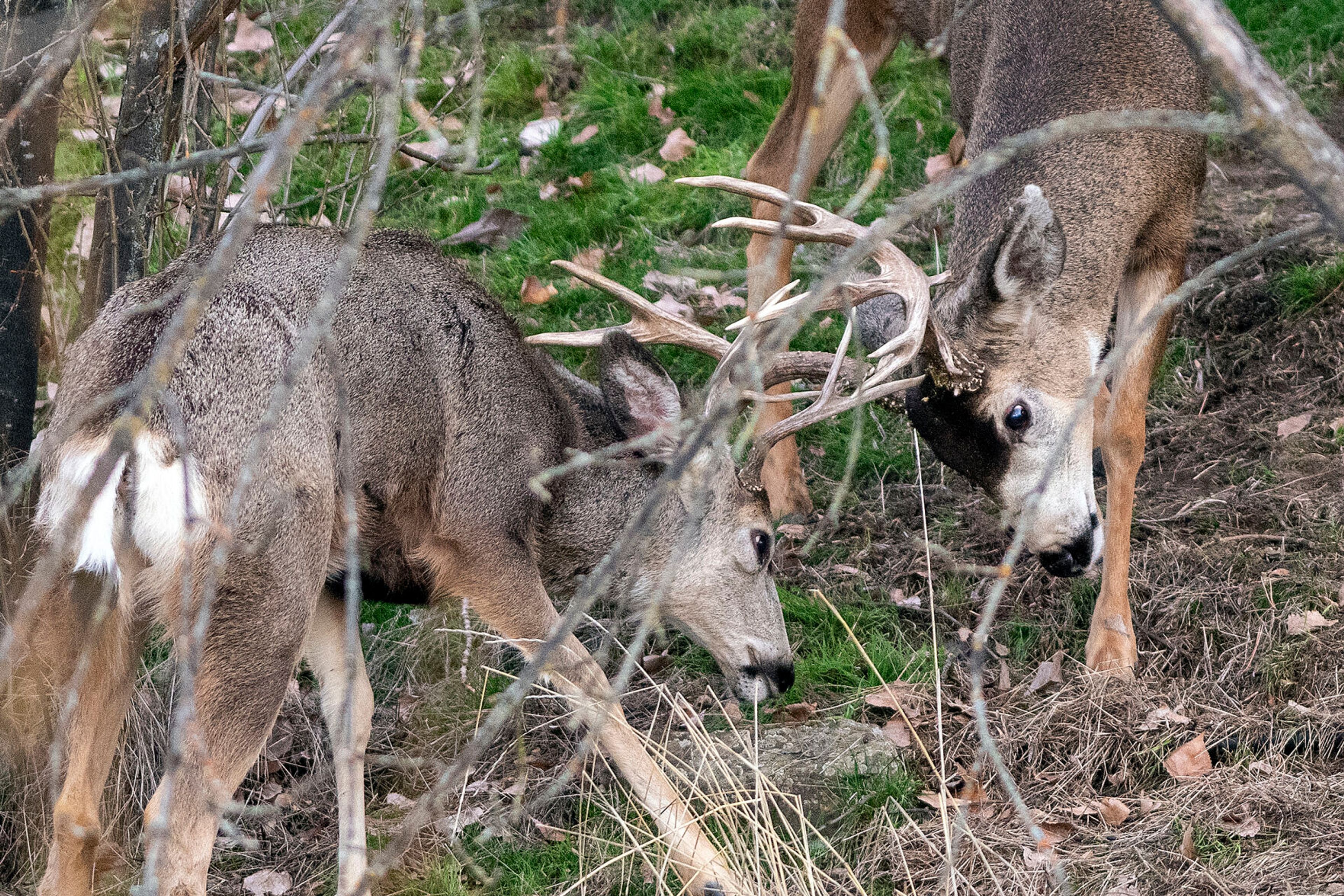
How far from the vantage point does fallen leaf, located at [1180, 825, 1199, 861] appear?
175 inches

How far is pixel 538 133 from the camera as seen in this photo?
8.78 meters

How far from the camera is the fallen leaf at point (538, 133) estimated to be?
28.5 feet

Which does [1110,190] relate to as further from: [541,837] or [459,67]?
[459,67]

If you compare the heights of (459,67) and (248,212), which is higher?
(248,212)

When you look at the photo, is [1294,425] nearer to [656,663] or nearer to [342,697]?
[656,663]

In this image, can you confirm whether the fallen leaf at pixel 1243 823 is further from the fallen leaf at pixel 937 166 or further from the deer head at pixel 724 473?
the fallen leaf at pixel 937 166

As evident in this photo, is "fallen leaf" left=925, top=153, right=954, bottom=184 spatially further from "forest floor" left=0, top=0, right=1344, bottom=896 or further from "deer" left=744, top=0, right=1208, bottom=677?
"deer" left=744, top=0, right=1208, bottom=677

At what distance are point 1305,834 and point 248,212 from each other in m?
3.86

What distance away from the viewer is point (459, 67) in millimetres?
8656

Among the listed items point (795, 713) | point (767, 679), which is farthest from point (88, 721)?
point (795, 713)

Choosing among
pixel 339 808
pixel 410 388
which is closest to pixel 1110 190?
pixel 410 388

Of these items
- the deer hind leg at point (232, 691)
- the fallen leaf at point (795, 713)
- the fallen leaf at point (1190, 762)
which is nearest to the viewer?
the deer hind leg at point (232, 691)

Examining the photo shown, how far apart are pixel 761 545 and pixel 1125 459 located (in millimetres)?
1604

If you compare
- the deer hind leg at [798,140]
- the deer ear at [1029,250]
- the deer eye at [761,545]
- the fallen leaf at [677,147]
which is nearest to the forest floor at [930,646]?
the fallen leaf at [677,147]
